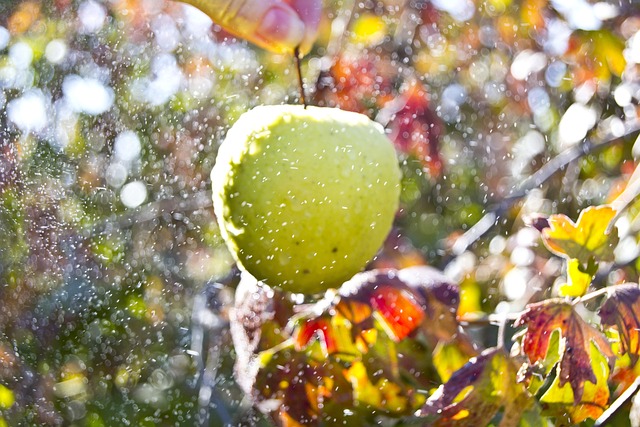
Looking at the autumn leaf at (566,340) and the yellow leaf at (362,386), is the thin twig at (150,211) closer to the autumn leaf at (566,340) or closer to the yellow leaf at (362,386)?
the yellow leaf at (362,386)

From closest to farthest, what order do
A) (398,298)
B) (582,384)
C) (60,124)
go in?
(582,384)
(398,298)
(60,124)

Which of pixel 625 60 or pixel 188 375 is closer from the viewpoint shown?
pixel 625 60

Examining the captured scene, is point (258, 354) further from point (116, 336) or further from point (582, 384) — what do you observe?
point (116, 336)

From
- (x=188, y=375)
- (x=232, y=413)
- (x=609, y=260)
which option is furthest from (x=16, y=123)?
(x=609, y=260)

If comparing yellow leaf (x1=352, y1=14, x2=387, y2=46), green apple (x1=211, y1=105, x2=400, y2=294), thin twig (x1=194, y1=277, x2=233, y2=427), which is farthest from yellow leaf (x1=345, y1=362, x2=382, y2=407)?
yellow leaf (x1=352, y1=14, x2=387, y2=46)

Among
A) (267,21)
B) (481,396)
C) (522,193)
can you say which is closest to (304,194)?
Result: (267,21)

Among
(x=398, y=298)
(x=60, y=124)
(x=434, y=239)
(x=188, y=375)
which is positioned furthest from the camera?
(x=60, y=124)

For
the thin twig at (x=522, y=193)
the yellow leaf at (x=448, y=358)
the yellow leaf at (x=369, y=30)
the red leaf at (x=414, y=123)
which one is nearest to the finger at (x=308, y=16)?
the yellow leaf at (x=448, y=358)
